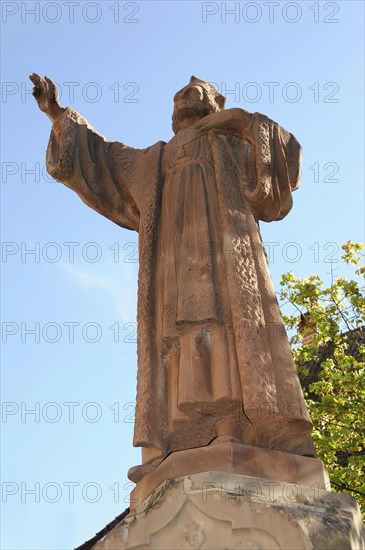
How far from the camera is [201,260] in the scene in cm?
520

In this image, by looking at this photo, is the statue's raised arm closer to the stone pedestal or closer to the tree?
the stone pedestal

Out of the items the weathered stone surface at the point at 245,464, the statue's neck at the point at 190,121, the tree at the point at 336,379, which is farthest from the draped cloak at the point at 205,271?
the tree at the point at 336,379

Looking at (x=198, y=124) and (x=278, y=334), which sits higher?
(x=198, y=124)

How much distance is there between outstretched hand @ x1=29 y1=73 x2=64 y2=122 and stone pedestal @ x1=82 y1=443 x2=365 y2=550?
119 inches

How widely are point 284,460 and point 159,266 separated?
1.63 meters

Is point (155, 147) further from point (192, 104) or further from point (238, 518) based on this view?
point (238, 518)

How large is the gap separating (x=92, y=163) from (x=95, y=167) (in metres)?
0.04

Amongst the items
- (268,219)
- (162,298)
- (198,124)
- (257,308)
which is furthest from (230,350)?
(198,124)

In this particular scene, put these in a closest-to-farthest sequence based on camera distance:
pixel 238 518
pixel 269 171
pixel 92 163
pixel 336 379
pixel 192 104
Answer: pixel 238 518 → pixel 269 171 → pixel 92 163 → pixel 192 104 → pixel 336 379

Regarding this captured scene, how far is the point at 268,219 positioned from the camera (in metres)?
5.84

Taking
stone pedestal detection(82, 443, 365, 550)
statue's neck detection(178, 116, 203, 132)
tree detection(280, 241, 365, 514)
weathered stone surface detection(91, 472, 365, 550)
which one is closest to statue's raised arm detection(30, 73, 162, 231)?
statue's neck detection(178, 116, 203, 132)

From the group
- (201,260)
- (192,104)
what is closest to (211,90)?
(192,104)

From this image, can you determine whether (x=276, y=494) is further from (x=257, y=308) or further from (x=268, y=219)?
(x=268, y=219)

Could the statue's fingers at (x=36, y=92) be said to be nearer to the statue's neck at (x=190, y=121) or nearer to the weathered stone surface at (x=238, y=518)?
the statue's neck at (x=190, y=121)
